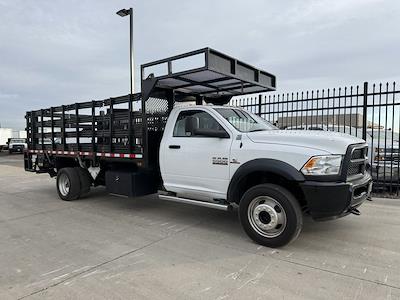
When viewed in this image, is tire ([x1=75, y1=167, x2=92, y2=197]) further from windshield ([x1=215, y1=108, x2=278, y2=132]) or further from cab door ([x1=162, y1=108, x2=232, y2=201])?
windshield ([x1=215, y1=108, x2=278, y2=132])

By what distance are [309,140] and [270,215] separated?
1.12 metres

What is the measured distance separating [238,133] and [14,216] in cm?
468

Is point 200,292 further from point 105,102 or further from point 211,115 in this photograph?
point 105,102

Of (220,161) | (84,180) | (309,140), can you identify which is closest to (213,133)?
(220,161)

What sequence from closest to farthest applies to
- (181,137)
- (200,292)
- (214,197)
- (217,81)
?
(200,292)
(214,197)
(181,137)
(217,81)

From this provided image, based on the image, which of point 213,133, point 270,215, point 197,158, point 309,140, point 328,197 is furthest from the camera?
point 197,158

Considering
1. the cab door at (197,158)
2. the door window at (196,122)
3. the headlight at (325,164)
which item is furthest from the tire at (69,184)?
the headlight at (325,164)

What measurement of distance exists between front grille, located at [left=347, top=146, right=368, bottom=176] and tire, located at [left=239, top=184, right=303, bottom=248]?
90 cm

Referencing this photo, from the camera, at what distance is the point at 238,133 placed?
495cm

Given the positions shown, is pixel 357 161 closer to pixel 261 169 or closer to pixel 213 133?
pixel 261 169

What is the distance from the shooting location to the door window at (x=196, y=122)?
520 centimetres

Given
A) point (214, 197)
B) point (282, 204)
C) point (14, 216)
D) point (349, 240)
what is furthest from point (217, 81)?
point (14, 216)

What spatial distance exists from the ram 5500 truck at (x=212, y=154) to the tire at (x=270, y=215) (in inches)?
0.5

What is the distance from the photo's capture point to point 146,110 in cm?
629
